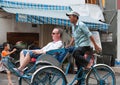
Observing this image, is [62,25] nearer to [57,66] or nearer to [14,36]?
[14,36]

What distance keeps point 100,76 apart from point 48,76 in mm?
1300

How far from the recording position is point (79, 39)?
8.82m

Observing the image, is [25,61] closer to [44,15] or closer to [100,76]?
[100,76]

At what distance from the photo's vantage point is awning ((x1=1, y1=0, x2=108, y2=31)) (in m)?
16.2

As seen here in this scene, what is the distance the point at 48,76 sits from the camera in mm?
8156

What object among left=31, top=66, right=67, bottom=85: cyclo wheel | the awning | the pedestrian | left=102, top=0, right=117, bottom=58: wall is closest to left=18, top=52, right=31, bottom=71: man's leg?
left=31, top=66, right=67, bottom=85: cyclo wheel

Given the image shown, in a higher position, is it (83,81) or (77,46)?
Answer: (77,46)

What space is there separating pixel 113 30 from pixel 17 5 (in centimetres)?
559

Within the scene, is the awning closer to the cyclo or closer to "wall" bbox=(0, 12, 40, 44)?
"wall" bbox=(0, 12, 40, 44)

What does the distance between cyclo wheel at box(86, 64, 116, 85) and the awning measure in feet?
25.5

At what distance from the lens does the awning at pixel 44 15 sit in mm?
16231

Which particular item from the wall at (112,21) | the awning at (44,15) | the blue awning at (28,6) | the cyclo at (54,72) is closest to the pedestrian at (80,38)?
the cyclo at (54,72)

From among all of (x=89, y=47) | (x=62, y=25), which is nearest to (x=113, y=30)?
(x=62, y=25)

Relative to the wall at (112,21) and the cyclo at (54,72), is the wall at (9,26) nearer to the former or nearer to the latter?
the wall at (112,21)
